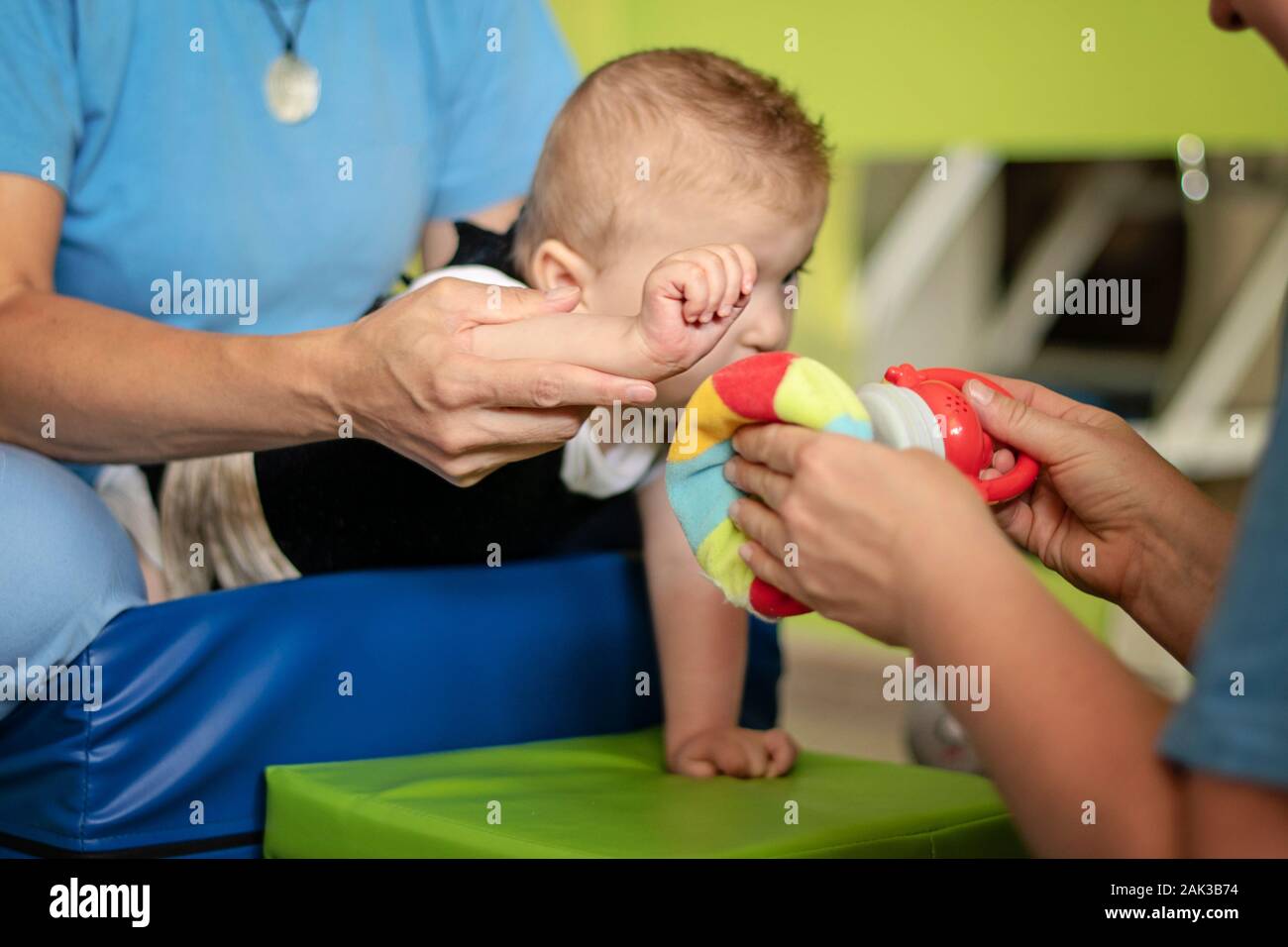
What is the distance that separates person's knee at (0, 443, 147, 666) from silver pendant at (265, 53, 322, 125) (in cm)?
45

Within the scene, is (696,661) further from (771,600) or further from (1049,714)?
(1049,714)

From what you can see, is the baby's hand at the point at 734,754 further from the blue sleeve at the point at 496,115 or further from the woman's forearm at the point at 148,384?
the blue sleeve at the point at 496,115

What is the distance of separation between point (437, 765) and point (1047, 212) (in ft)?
8.71

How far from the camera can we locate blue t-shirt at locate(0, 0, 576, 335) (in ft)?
3.73

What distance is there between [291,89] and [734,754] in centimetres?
75

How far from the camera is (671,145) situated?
1056 millimetres

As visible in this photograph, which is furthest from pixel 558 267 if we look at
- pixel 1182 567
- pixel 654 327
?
pixel 1182 567

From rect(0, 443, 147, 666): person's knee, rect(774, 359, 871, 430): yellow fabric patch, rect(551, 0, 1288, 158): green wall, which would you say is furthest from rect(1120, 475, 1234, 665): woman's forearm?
rect(551, 0, 1288, 158): green wall

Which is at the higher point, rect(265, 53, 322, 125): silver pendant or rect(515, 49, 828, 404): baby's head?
rect(265, 53, 322, 125): silver pendant

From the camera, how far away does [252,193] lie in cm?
124

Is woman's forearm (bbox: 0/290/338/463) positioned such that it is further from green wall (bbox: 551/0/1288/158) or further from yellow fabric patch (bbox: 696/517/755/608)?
green wall (bbox: 551/0/1288/158)

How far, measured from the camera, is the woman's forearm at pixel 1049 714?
0.57 meters

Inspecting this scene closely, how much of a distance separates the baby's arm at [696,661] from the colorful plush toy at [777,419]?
0.33 meters
